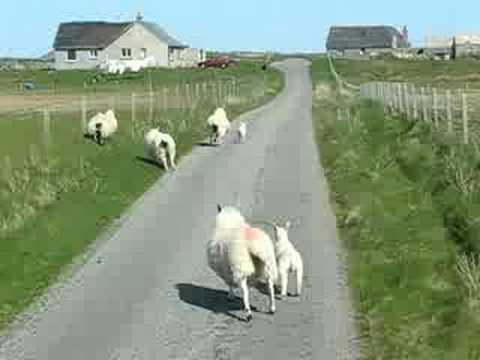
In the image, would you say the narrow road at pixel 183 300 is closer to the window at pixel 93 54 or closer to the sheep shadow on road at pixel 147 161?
the sheep shadow on road at pixel 147 161

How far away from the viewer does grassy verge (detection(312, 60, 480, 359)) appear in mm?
11039

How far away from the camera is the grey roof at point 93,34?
122312 millimetres

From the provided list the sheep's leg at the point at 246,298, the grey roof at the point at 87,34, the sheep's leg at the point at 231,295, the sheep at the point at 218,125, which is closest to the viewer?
the sheep's leg at the point at 246,298

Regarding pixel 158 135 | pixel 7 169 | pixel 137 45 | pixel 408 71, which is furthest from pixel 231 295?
pixel 137 45

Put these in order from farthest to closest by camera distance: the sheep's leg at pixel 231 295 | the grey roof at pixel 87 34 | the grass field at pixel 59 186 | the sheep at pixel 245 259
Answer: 1. the grey roof at pixel 87 34
2. the grass field at pixel 59 186
3. the sheep's leg at pixel 231 295
4. the sheep at pixel 245 259

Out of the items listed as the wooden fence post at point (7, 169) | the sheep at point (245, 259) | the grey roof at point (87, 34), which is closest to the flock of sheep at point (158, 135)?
the wooden fence post at point (7, 169)

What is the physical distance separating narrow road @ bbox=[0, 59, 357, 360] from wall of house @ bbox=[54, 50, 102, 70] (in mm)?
101034

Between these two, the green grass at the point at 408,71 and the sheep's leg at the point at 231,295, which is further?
the green grass at the point at 408,71

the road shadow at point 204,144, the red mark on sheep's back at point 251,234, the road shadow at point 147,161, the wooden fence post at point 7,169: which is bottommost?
the road shadow at point 204,144

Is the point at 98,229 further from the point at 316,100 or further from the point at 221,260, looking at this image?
the point at 316,100

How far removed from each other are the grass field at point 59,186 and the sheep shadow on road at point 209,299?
182 cm

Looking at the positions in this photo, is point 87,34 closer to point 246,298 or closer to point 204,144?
point 204,144

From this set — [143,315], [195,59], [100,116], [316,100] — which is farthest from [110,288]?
[195,59]

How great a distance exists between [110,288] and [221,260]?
1.93m
